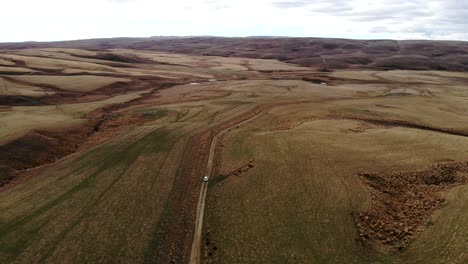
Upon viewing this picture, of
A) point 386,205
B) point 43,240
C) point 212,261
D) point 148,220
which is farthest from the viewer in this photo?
point 386,205

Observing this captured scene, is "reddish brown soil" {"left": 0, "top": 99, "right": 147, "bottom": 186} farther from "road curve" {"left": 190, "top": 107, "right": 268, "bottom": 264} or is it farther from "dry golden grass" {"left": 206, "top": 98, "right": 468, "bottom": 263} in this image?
"dry golden grass" {"left": 206, "top": 98, "right": 468, "bottom": 263}

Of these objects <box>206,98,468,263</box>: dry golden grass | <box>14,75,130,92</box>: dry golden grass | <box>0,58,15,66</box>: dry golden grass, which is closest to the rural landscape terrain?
<box>206,98,468,263</box>: dry golden grass

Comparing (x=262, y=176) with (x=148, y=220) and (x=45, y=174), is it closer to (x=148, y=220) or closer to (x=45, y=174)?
(x=148, y=220)

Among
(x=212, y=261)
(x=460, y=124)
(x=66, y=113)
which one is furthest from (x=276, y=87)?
(x=212, y=261)

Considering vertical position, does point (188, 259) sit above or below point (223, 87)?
below

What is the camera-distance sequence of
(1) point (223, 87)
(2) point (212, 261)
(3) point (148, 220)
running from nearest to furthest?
(2) point (212, 261) → (3) point (148, 220) → (1) point (223, 87)

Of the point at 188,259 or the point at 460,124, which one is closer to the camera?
the point at 188,259

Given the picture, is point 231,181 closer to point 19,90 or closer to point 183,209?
point 183,209

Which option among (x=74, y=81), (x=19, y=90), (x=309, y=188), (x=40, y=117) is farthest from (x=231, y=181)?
(x=74, y=81)
